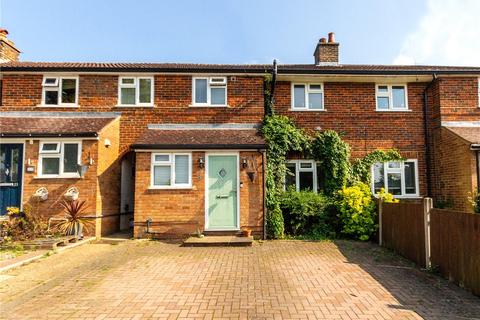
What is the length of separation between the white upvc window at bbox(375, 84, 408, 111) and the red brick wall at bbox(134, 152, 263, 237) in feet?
20.2

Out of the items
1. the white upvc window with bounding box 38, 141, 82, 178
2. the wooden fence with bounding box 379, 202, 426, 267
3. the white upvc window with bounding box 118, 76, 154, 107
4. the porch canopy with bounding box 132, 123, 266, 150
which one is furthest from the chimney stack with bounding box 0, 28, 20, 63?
the wooden fence with bounding box 379, 202, 426, 267

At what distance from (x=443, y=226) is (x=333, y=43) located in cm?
1081

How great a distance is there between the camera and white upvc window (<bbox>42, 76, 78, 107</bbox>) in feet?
A: 38.1

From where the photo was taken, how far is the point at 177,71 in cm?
1169

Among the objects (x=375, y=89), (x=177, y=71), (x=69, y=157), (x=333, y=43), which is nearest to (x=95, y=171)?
(x=69, y=157)

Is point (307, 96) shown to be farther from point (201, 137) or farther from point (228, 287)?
point (228, 287)

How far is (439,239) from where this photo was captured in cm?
625

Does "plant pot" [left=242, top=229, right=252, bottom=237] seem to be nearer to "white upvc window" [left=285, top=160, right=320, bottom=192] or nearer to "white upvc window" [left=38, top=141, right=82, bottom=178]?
"white upvc window" [left=285, top=160, right=320, bottom=192]

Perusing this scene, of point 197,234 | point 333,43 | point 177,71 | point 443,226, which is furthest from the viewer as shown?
point 333,43

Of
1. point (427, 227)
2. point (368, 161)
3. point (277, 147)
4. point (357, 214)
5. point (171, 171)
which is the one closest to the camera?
point (427, 227)

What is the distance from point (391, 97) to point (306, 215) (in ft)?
19.5

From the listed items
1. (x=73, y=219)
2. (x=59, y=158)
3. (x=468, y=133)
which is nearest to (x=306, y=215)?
(x=468, y=133)

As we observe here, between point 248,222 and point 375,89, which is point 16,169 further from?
point 375,89

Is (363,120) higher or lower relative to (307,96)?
lower
